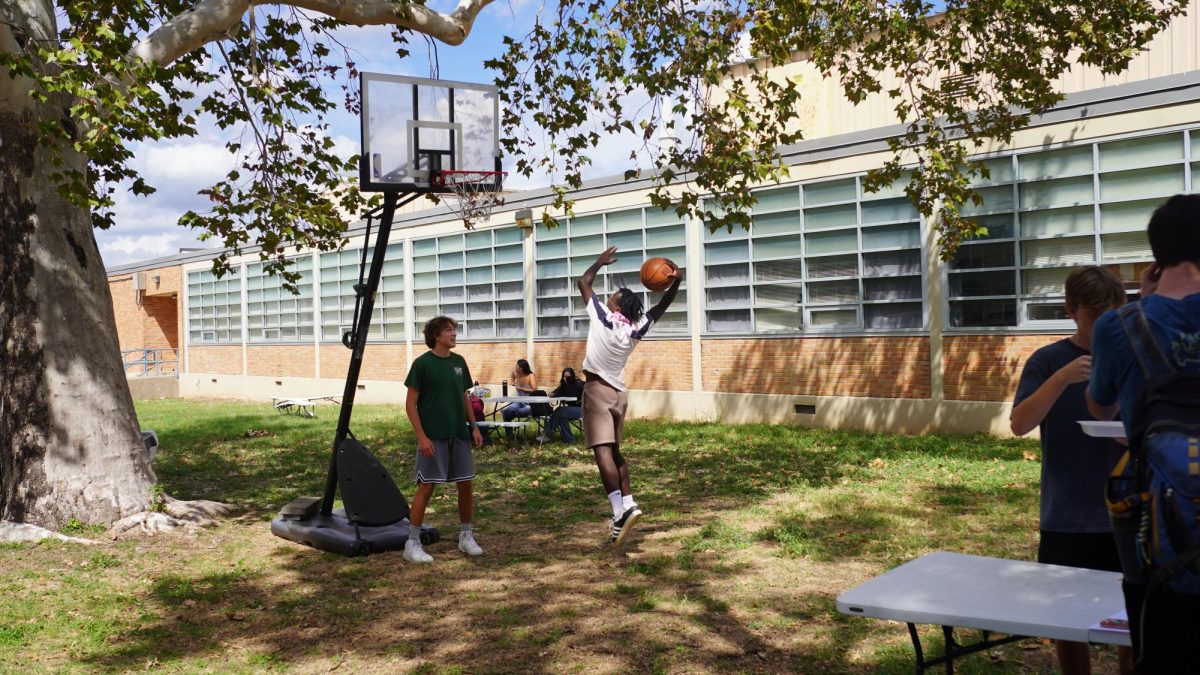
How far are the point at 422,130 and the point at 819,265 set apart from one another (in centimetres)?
869

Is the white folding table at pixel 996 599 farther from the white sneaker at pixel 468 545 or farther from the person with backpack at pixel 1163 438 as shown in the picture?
the white sneaker at pixel 468 545

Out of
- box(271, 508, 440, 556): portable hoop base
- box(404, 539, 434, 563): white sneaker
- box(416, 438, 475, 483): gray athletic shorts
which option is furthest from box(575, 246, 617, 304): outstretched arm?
box(271, 508, 440, 556): portable hoop base

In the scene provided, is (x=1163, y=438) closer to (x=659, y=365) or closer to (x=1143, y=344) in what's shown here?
(x=1143, y=344)

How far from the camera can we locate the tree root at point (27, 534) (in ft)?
29.7

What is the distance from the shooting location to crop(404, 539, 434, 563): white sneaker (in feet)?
26.8

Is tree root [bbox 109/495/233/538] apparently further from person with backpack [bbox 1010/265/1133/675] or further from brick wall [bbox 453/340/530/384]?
brick wall [bbox 453/340/530/384]

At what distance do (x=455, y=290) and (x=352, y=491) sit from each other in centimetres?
1645

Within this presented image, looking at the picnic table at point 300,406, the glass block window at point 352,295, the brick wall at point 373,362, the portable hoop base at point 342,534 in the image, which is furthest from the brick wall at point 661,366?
the portable hoop base at point 342,534

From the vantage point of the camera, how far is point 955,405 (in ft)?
49.3

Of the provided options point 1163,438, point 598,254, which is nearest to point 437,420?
point 1163,438

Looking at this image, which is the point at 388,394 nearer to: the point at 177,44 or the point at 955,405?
the point at 955,405

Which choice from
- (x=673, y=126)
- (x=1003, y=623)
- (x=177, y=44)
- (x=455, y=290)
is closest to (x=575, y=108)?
(x=673, y=126)

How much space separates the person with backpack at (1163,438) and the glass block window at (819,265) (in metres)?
13.3

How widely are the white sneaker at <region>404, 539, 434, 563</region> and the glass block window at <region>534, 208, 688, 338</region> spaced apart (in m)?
10.6
